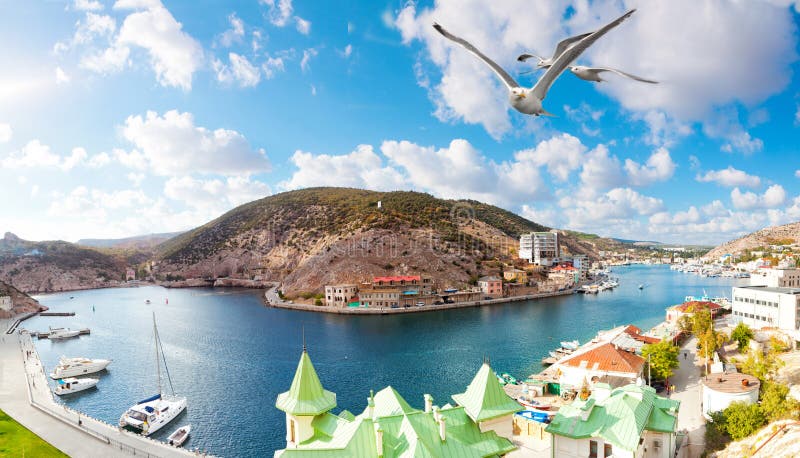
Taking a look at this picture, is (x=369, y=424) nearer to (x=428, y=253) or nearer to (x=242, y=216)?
(x=428, y=253)

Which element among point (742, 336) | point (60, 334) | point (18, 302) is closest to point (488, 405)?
point (742, 336)

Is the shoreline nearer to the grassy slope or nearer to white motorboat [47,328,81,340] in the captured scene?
white motorboat [47,328,81,340]

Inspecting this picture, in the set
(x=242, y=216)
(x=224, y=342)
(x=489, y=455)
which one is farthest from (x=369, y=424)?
(x=242, y=216)

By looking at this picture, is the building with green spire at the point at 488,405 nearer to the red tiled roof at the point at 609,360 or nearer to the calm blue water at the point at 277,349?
the calm blue water at the point at 277,349

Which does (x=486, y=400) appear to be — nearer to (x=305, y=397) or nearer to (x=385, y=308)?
(x=305, y=397)

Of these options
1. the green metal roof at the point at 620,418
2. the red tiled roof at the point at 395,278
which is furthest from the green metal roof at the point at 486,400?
the red tiled roof at the point at 395,278

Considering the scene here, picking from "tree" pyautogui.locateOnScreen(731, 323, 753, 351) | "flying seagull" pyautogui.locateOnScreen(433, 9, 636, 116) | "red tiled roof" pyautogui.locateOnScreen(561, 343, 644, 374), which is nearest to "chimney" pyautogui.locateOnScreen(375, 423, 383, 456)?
"flying seagull" pyautogui.locateOnScreen(433, 9, 636, 116)
